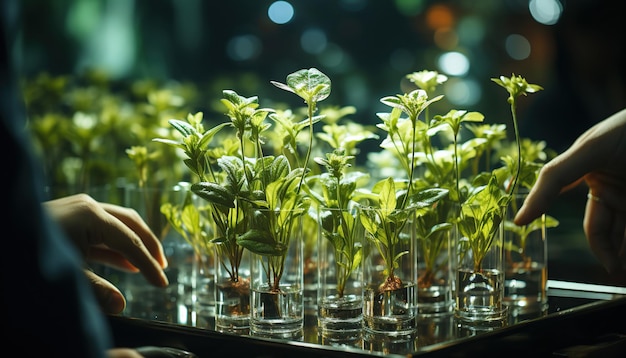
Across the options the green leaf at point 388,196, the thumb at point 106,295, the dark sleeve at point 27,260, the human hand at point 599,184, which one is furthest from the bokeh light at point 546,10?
the dark sleeve at point 27,260

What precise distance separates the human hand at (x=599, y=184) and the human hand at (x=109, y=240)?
63 cm

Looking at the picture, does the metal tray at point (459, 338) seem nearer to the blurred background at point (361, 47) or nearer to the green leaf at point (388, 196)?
the green leaf at point (388, 196)

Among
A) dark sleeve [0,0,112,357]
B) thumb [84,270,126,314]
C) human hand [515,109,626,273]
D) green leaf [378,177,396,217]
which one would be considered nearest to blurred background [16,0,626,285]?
human hand [515,109,626,273]

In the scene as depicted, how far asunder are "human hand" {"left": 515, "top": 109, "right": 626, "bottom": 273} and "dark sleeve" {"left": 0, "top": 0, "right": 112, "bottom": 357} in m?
0.82

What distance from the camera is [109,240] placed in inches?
47.5

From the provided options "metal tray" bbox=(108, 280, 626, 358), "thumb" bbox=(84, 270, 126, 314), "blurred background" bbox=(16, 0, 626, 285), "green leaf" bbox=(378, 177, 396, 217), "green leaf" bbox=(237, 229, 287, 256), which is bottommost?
"metal tray" bbox=(108, 280, 626, 358)

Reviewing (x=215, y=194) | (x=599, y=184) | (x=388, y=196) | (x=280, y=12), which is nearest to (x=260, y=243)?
(x=215, y=194)

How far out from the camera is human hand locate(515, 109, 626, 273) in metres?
1.21

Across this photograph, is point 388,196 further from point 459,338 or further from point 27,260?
point 27,260

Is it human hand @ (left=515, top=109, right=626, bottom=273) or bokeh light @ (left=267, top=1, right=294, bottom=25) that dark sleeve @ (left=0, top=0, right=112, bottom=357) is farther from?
bokeh light @ (left=267, top=1, right=294, bottom=25)

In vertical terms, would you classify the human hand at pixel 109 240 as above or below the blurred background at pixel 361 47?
below

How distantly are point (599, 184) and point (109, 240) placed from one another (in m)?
0.85

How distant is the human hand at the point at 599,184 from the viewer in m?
1.21

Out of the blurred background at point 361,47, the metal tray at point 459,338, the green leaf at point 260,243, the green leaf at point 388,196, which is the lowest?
the metal tray at point 459,338
